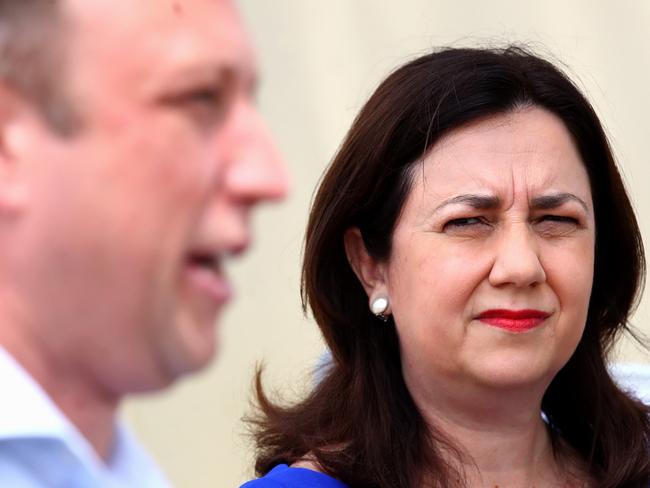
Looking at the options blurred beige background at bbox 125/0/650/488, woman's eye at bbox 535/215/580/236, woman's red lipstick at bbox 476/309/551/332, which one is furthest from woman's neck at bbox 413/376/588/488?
blurred beige background at bbox 125/0/650/488

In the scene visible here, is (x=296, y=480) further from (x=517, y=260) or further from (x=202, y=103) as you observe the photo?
(x=202, y=103)

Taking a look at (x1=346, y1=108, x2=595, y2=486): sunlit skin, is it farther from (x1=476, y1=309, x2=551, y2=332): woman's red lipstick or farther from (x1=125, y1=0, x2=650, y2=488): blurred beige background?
(x1=125, y1=0, x2=650, y2=488): blurred beige background

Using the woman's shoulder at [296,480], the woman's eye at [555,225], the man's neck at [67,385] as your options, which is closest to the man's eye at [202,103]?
the man's neck at [67,385]

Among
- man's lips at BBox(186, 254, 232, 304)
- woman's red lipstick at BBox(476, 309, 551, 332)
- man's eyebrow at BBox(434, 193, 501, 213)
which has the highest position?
man's lips at BBox(186, 254, 232, 304)

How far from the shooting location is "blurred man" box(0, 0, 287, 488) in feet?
3.21

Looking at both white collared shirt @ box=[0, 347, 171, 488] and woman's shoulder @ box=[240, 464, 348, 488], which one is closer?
white collared shirt @ box=[0, 347, 171, 488]

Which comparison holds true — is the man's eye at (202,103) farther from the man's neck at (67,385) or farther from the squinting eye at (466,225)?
the squinting eye at (466,225)

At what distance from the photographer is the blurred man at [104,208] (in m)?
0.98

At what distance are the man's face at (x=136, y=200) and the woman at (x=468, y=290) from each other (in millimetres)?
1354

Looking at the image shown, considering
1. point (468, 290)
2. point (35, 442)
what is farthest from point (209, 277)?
point (468, 290)

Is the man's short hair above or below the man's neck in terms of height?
above

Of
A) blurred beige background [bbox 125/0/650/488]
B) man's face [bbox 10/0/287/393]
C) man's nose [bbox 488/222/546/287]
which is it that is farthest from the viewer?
blurred beige background [bbox 125/0/650/488]

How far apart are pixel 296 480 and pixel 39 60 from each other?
5.34 feet

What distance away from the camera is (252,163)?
103 cm
